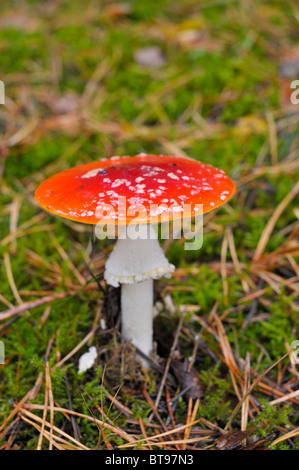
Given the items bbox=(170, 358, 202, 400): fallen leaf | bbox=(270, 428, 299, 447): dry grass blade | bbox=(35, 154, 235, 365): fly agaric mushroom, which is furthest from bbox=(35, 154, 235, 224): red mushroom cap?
bbox=(270, 428, 299, 447): dry grass blade

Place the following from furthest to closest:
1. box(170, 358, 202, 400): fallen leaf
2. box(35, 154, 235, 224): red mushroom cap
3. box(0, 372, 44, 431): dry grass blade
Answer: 1. box(170, 358, 202, 400): fallen leaf
2. box(0, 372, 44, 431): dry grass blade
3. box(35, 154, 235, 224): red mushroom cap

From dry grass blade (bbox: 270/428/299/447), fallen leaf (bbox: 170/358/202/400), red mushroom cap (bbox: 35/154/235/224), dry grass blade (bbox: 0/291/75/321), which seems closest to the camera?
red mushroom cap (bbox: 35/154/235/224)

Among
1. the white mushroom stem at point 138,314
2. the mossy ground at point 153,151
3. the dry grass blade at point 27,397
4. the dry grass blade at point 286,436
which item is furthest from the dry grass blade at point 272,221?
the dry grass blade at point 27,397

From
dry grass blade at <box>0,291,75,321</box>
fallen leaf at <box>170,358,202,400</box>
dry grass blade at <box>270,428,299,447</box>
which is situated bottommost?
dry grass blade at <box>270,428,299,447</box>

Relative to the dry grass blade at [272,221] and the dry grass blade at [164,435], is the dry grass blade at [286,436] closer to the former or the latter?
the dry grass blade at [164,435]

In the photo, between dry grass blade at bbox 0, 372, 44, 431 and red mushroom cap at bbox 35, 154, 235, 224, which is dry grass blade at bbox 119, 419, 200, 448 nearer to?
dry grass blade at bbox 0, 372, 44, 431

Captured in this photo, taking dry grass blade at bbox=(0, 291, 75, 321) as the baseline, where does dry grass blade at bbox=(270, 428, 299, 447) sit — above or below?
below

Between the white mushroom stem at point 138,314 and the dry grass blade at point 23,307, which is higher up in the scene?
the dry grass blade at point 23,307
